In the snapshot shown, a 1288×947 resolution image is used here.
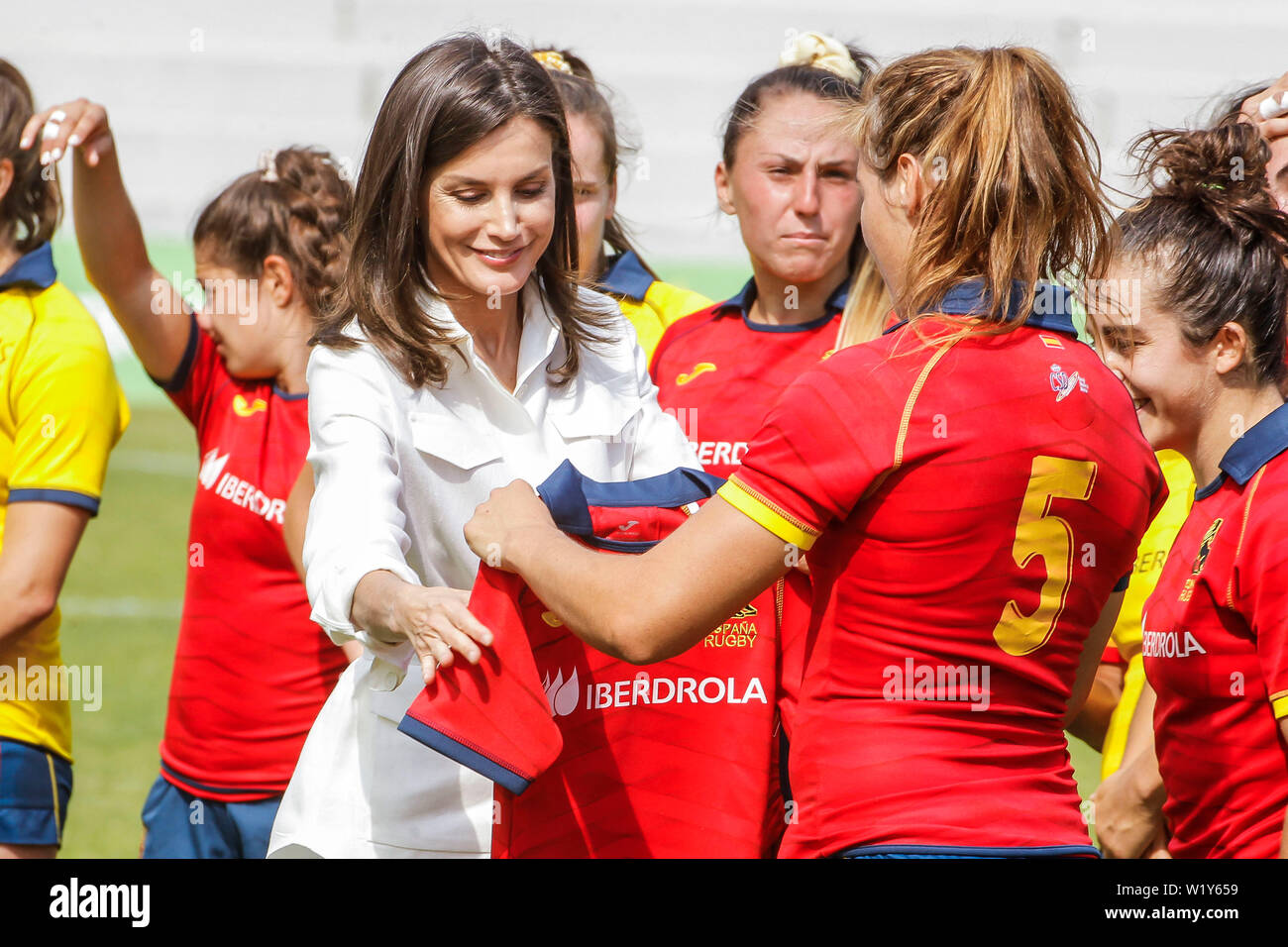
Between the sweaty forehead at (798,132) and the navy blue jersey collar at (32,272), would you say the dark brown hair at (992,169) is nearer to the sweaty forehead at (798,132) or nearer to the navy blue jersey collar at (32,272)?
the sweaty forehead at (798,132)

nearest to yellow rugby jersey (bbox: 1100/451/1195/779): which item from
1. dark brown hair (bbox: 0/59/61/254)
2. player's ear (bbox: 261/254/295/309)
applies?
player's ear (bbox: 261/254/295/309)

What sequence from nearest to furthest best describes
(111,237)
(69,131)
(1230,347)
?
(1230,347) < (69,131) < (111,237)

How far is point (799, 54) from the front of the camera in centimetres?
414

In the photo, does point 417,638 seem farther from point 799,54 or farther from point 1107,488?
point 799,54

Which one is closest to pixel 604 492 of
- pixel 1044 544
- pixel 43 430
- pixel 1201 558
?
pixel 1044 544

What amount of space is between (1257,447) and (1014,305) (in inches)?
29.5

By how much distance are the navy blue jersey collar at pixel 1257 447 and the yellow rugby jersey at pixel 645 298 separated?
1.90 m

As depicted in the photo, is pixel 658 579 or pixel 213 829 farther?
pixel 213 829

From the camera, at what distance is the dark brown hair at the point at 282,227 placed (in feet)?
12.9

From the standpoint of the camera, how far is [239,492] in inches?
150

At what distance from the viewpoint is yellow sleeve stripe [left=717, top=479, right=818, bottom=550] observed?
79.6 inches

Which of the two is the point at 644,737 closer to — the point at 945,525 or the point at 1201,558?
the point at 945,525
